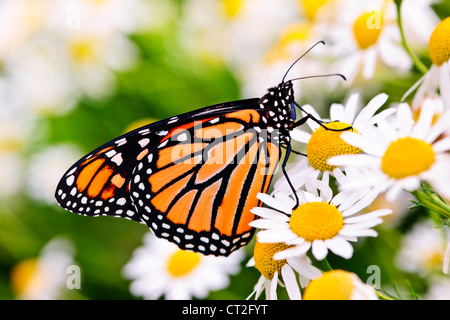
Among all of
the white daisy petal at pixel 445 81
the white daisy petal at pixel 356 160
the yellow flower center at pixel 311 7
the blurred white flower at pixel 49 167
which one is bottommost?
the white daisy petal at pixel 356 160

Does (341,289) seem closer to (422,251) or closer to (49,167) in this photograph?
(422,251)

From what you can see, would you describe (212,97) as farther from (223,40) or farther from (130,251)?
(130,251)

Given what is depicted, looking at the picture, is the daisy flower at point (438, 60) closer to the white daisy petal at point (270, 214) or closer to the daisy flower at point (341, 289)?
the white daisy petal at point (270, 214)

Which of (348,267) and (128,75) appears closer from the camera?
(348,267)

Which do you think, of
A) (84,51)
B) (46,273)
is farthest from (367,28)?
(46,273)

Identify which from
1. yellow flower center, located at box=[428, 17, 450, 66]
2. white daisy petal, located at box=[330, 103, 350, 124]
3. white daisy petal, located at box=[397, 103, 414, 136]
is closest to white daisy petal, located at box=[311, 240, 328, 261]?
white daisy petal, located at box=[397, 103, 414, 136]

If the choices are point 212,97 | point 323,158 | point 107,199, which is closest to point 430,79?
point 323,158

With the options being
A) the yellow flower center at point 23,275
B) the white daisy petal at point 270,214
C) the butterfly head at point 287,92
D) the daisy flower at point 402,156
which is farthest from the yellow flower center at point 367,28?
the yellow flower center at point 23,275
